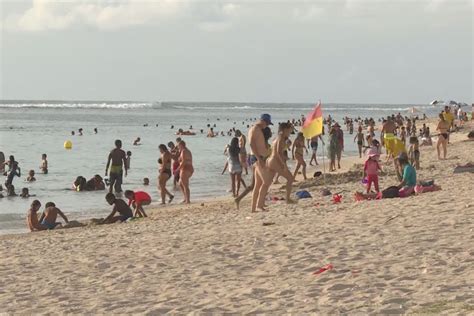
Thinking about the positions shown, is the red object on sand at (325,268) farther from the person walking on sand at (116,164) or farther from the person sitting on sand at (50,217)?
the person walking on sand at (116,164)

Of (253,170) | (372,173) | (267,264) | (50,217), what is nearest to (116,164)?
(50,217)

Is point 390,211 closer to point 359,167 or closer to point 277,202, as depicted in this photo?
point 277,202

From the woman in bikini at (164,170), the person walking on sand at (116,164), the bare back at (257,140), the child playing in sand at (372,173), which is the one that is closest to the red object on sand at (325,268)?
the bare back at (257,140)

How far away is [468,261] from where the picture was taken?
→ 7.30 m

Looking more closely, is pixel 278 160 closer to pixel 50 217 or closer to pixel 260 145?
pixel 260 145

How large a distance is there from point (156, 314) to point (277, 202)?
722 cm

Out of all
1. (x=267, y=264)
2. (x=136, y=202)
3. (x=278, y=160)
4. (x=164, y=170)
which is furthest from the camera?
(x=164, y=170)

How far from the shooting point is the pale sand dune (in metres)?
6.59

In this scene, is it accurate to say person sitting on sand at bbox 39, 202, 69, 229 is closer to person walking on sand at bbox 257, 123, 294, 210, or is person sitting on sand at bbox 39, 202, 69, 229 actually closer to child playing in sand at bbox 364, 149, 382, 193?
person walking on sand at bbox 257, 123, 294, 210

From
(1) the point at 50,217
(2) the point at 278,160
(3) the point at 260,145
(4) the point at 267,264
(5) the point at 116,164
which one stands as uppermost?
(3) the point at 260,145

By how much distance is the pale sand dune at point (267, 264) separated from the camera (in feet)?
21.6

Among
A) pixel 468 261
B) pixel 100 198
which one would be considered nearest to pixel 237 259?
pixel 468 261

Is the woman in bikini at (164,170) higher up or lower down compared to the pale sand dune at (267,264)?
higher up

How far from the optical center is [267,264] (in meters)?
7.98
